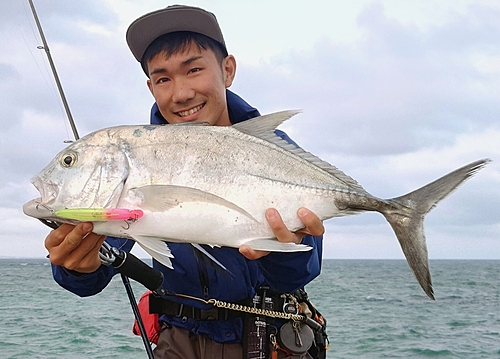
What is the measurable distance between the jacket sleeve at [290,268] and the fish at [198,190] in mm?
430

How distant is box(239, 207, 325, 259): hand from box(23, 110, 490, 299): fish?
0.11 feet

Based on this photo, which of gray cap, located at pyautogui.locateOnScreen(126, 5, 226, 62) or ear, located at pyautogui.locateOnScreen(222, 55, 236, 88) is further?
ear, located at pyautogui.locateOnScreen(222, 55, 236, 88)

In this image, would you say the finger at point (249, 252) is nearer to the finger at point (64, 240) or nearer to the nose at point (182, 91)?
the finger at point (64, 240)

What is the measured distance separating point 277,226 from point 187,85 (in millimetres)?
1303

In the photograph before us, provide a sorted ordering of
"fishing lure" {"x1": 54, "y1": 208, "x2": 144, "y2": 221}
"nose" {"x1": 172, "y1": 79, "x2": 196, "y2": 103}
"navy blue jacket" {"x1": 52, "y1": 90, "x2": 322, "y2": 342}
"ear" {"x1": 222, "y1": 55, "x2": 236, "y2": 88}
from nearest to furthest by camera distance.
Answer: "fishing lure" {"x1": 54, "y1": 208, "x2": 144, "y2": 221} < "navy blue jacket" {"x1": 52, "y1": 90, "x2": 322, "y2": 342} < "nose" {"x1": 172, "y1": 79, "x2": 196, "y2": 103} < "ear" {"x1": 222, "y1": 55, "x2": 236, "y2": 88}

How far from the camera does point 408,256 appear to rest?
243cm

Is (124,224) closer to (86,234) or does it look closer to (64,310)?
(86,234)

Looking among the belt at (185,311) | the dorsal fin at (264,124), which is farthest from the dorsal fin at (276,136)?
the belt at (185,311)

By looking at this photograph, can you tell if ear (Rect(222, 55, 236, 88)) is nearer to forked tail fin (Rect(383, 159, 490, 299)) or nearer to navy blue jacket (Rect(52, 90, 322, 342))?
navy blue jacket (Rect(52, 90, 322, 342))

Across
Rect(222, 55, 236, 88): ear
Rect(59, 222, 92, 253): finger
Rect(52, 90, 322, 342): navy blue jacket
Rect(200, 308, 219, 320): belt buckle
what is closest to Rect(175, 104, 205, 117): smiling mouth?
Rect(222, 55, 236, 88): ear

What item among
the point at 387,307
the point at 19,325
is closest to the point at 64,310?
the point at 19,325

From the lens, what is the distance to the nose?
312 centimetres

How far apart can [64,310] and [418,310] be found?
14.5 metres

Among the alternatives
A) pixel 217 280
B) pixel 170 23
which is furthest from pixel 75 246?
pixel 170 23
